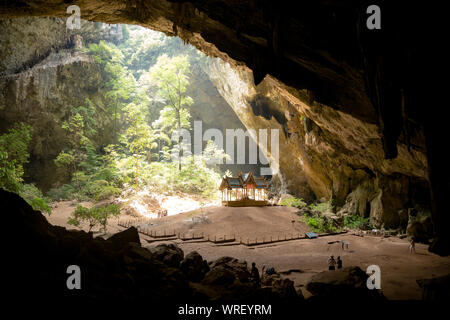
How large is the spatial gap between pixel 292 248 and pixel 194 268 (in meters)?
6.45

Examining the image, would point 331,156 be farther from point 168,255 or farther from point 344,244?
point 168,255

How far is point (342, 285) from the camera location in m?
6.51

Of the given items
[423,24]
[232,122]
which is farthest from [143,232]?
[232,122]

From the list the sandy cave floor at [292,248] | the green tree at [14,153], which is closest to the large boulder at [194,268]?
the sandy cave floor at [292,248]

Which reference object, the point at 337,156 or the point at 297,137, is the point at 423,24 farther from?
the point at 297,137

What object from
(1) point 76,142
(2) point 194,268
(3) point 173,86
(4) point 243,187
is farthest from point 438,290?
(3) point 173,86

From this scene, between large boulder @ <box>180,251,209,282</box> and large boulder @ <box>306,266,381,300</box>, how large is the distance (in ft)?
10.4

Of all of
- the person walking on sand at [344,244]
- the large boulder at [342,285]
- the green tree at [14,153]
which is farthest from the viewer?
the green tree at [14,153]

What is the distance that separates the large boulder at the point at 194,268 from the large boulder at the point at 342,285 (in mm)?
3177

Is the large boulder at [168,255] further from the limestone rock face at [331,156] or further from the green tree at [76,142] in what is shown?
the green tree at [76,142]

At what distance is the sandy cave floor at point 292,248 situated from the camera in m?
8.31

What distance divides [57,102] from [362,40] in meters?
28.6

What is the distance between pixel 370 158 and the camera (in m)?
15.0

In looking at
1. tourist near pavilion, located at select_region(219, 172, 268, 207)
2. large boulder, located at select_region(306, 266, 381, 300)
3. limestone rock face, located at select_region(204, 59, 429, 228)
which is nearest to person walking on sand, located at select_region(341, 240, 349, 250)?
limestone rock face, located at select_region(204, 59, 429, 228)
